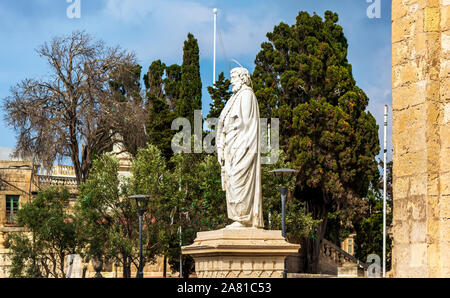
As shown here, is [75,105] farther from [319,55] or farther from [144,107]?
[319,55]

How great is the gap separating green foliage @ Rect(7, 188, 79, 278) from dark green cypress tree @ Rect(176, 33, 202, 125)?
7764 millimetres

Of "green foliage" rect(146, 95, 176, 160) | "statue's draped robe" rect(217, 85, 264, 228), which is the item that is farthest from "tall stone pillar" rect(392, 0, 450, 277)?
"green foliage" rect(146, 95, 176, 160)

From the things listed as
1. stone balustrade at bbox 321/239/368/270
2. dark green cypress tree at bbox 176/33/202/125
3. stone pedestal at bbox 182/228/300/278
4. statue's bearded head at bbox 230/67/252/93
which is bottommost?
stone balustrade at bbox 321/239/368/270

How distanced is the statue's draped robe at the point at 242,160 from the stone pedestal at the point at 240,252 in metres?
0.38

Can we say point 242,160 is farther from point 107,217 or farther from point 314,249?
point 314,249

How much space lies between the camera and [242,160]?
11375 millimetres

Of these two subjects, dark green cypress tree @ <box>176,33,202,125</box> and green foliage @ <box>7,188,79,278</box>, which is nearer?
green foliage @ <box>7,188,79,278</box>

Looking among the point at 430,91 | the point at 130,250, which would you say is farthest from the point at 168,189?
the point at 430,91

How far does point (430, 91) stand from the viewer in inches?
381

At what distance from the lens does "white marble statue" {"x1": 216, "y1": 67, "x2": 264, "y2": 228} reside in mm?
11297

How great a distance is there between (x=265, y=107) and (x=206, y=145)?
168 inches

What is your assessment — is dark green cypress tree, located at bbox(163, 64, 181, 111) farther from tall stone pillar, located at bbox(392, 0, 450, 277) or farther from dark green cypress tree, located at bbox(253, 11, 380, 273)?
tall stone pillar, located at bbox(392, 0, 450, 277)

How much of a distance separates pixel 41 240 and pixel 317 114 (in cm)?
1333
